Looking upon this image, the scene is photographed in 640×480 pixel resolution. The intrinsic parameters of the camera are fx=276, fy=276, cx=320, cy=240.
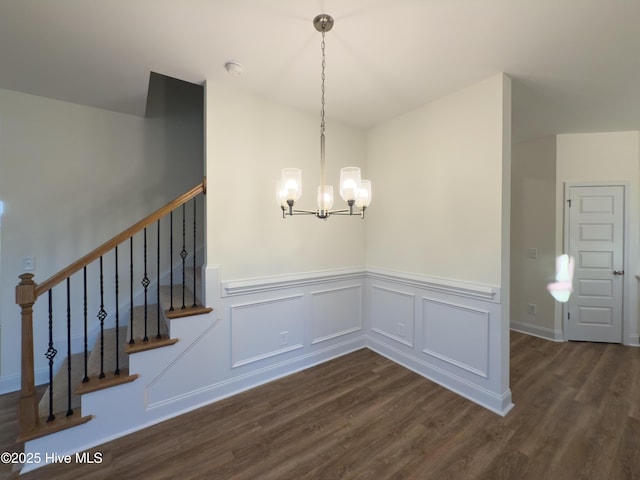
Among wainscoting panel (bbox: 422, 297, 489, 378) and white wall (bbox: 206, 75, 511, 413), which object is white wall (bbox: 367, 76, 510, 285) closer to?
white wall (bbox: 206, 75, 511, 413)

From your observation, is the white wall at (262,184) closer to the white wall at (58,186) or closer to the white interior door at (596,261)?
the white wall at (58,186)

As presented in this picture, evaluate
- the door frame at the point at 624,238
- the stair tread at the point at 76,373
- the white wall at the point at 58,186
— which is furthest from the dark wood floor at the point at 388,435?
the white wall at the point at 58,186

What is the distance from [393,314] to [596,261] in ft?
9.37

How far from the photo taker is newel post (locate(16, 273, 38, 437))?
5.70ft

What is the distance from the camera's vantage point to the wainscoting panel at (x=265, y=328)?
252 cm

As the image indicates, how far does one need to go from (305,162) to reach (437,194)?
4.51ft

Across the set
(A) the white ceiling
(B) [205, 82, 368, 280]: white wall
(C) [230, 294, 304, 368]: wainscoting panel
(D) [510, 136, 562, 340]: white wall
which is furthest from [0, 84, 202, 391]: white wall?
(D) [510, 136, 562, 340]: white wall

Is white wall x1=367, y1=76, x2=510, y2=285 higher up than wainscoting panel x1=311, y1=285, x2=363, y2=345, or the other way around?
white wall x1=367, y1=76, x2=510, y2=285

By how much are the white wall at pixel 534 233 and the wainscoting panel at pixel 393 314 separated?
2171 millimetres

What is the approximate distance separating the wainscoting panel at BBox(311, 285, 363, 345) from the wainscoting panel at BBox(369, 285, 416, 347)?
0.19 m

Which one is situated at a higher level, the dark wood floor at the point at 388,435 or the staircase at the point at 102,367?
the staircase at the point at 102,367

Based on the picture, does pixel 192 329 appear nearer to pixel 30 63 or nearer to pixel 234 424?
pixel 234 424

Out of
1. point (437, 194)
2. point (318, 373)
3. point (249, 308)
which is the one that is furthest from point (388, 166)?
point (318, 373)

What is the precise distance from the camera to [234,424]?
2102 millimetres
